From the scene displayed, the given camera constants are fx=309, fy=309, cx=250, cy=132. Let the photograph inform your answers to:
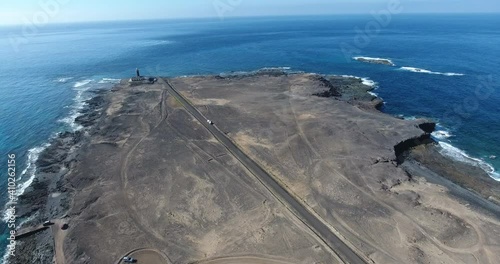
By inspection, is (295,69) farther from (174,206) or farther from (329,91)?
(174,206)

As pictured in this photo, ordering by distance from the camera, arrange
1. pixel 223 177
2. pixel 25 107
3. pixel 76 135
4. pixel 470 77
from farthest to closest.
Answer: pixel 470 77, pixel 25 107, pixel 76 135, pixel 223 177

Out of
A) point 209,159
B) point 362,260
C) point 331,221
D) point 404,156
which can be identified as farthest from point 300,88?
point 362,260

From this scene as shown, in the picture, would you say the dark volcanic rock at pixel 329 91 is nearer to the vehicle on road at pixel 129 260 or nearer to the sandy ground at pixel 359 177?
the sandy ground at pixel 359 177

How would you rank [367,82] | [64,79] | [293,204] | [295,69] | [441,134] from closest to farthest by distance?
[293,204], [441,134], [367,82], [64,79], [295,69]

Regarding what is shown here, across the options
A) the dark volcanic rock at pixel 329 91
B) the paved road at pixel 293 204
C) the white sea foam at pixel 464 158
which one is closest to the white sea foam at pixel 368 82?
the dark volcanic rock at pixel 329 91

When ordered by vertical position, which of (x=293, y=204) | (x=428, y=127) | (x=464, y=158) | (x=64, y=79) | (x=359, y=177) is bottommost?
(x=464, y=158)

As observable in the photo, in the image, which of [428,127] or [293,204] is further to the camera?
[428,127]

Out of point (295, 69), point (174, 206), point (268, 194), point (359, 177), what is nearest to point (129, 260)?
point (174, 206)

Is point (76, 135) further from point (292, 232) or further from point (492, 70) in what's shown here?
point (492, 70)
